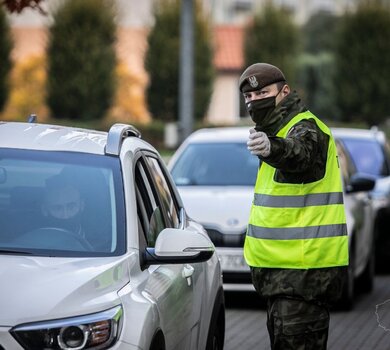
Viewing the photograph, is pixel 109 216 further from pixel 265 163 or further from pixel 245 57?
pixel 245 57

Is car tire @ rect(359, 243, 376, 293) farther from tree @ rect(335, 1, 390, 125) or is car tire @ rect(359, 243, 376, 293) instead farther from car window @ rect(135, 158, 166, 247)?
tree @ rect(335, 1, 390, 125)

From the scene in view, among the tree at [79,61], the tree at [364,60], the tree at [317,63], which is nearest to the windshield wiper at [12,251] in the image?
the tree at [79,61]

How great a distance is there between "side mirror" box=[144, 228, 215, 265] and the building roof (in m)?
56.7

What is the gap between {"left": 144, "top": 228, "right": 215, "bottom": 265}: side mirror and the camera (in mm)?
5828

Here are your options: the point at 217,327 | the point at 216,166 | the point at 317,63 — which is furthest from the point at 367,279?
the point at 317,63

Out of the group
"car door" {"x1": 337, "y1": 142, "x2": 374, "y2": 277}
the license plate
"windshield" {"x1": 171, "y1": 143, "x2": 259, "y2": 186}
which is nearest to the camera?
the license plate

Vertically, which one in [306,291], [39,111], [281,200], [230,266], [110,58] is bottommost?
[39,111]

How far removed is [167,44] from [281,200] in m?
42.6

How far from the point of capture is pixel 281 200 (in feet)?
21.3

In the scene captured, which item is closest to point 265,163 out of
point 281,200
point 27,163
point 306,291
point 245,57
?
point 281,200

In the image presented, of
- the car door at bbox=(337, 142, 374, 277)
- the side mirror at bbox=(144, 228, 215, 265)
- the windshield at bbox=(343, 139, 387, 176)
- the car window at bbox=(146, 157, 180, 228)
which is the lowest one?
the windshield at bbox=(343, 139, 387, 176)

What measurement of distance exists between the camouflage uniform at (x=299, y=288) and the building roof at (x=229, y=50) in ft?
184

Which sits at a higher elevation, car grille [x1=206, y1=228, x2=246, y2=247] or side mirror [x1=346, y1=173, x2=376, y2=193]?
side mirror [x1=346, y1=173, x2=376, y2=193]

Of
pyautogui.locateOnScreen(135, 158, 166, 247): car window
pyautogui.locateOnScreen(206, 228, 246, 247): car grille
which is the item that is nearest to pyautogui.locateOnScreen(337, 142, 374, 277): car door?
pyautogui.locateOnScreen(206, 228, 246, 247): car grille
